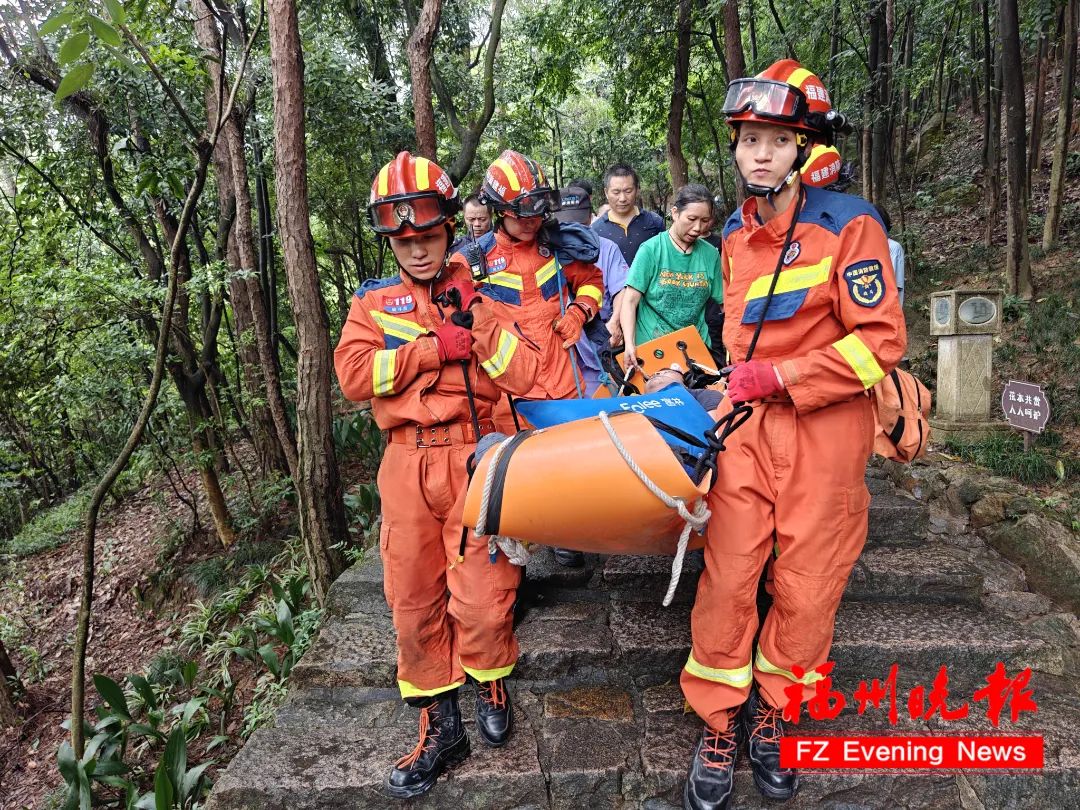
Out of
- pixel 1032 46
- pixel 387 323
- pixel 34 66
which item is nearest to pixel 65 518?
pixel 34 66

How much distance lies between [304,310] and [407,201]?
1677mm

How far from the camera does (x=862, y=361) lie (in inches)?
71.6

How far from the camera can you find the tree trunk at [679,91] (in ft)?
28.0

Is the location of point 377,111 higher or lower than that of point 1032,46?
lower

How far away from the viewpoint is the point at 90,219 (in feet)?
19.0

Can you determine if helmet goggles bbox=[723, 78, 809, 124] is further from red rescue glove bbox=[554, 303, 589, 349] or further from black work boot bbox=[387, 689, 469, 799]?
black work boot bbox=[387, 689, 469, 799]

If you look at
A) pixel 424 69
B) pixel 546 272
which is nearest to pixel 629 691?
pixel 546 272

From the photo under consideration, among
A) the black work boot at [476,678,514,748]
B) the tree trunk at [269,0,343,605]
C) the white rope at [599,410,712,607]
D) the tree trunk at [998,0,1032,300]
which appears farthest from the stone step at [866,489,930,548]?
the tree trunk at [998,0,1032,300]

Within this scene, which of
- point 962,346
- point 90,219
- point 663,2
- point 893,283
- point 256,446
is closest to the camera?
point 893,283

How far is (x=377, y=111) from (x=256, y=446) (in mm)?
4133

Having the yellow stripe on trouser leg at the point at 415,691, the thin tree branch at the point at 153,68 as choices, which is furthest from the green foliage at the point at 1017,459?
the thin tree branch at the point at 153,68

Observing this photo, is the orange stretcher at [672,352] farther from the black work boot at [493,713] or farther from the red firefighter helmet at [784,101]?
the black work boot at [493,713]

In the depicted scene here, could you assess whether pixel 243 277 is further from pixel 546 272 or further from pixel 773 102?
pixel 773 102

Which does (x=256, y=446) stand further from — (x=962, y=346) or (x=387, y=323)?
(x=962, y=346)
